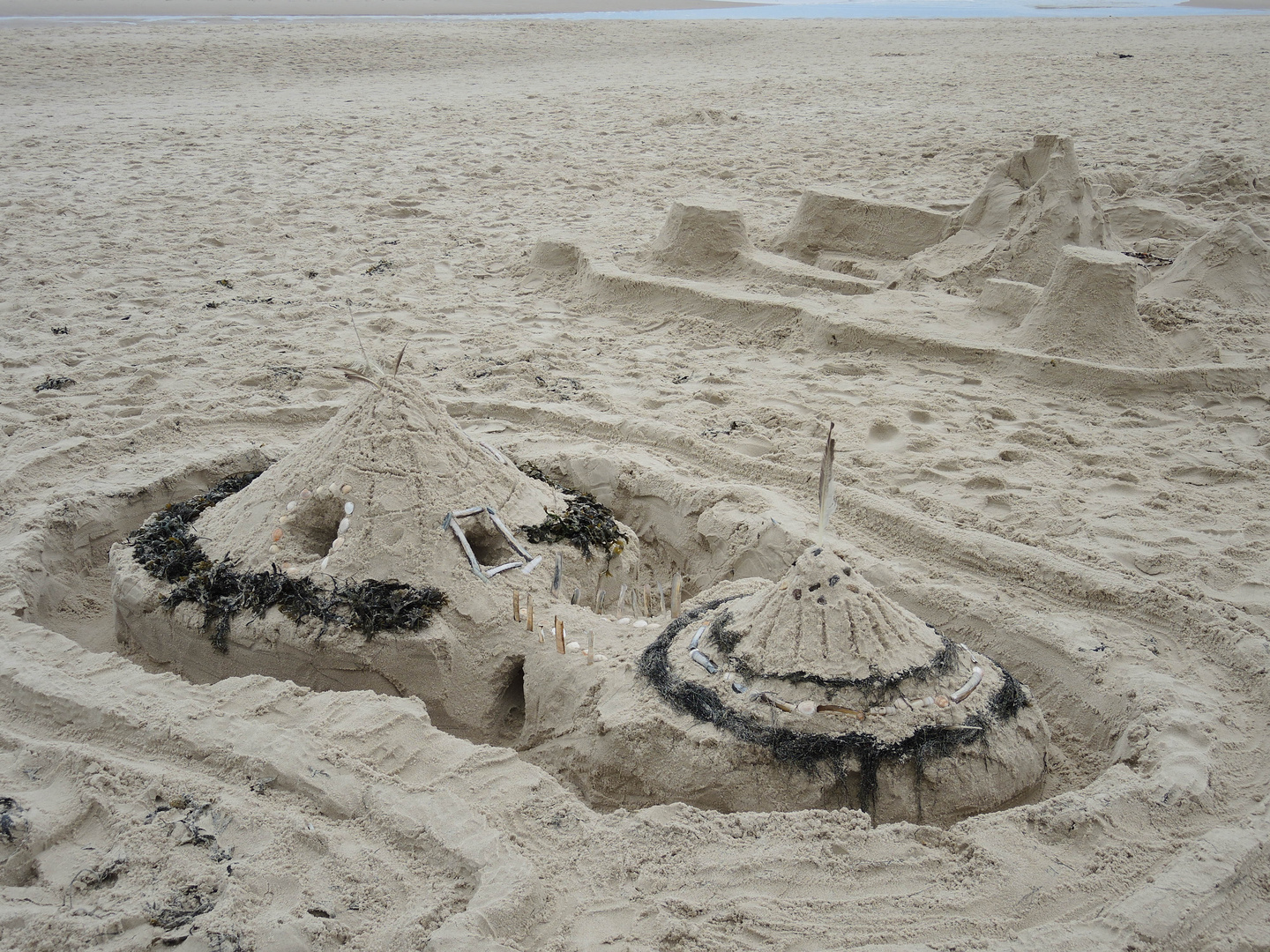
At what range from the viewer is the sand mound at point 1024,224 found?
241 inches

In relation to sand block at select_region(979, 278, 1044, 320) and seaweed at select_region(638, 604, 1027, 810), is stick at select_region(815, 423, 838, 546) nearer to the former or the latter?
seaweed at select_region(638, 604, 1027, 810)

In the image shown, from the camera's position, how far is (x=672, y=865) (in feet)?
7.43

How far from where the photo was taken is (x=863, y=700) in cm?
258

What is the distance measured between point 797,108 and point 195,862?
10.9 metres

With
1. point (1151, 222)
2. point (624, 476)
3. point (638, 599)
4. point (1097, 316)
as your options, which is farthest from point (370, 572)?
point (1151, 222)

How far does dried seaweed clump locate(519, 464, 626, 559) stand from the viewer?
3.62m

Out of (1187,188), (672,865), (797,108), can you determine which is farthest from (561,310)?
(797,108)

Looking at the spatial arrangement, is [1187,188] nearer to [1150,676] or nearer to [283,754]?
[1150,676]

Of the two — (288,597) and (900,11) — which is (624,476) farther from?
(900,11)

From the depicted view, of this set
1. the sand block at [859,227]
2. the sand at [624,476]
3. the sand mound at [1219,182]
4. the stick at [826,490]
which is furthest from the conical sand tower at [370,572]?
the sand mound at [1219,182]

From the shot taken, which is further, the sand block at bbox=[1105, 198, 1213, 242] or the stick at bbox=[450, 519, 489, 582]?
the sand block at bbox=[1105, 198, 1213, 242]

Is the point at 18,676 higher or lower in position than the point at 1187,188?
lower

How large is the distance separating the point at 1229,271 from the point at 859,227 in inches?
88.9

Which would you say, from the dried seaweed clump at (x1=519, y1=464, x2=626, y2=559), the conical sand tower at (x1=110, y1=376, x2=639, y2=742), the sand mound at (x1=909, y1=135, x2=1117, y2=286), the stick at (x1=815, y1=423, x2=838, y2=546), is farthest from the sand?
the stick at (x1=815, y1=423, x2=838, y2=546)
